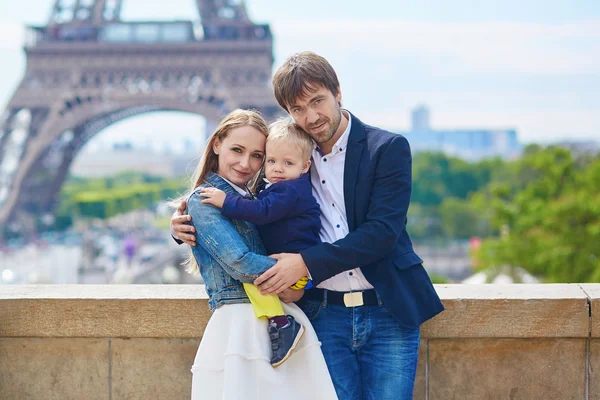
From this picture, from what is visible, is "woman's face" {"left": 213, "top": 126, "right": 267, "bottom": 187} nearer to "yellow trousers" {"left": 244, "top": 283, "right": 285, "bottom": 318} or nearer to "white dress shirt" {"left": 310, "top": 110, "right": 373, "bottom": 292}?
"white dress shirt" {"left": 310, "top": 110, "right": 373, "bottom": 292}

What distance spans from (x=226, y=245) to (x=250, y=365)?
436 millimetres

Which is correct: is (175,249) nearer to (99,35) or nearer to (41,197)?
(41,197)

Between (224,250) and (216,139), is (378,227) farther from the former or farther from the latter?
(216,139)

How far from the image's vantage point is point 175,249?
44.5 meters

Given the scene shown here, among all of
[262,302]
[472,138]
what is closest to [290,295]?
[262,302]

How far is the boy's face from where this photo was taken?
2996 millimetres

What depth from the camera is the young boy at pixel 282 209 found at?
2920mm

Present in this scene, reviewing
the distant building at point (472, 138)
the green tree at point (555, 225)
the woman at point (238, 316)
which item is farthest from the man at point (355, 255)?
the distant building at point (472, 138)

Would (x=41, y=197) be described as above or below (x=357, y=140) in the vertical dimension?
below

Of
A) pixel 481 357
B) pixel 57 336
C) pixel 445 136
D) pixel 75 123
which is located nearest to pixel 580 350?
pixel 481 357

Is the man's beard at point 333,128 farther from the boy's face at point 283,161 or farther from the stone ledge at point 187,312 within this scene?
the stone ledge at point 187,312

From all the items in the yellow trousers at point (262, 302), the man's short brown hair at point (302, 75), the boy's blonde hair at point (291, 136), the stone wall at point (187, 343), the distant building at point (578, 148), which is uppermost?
the man's short brown hair at point (302, 75)

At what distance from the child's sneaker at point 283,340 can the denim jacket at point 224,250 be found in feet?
0.53

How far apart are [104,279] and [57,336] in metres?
29.1
